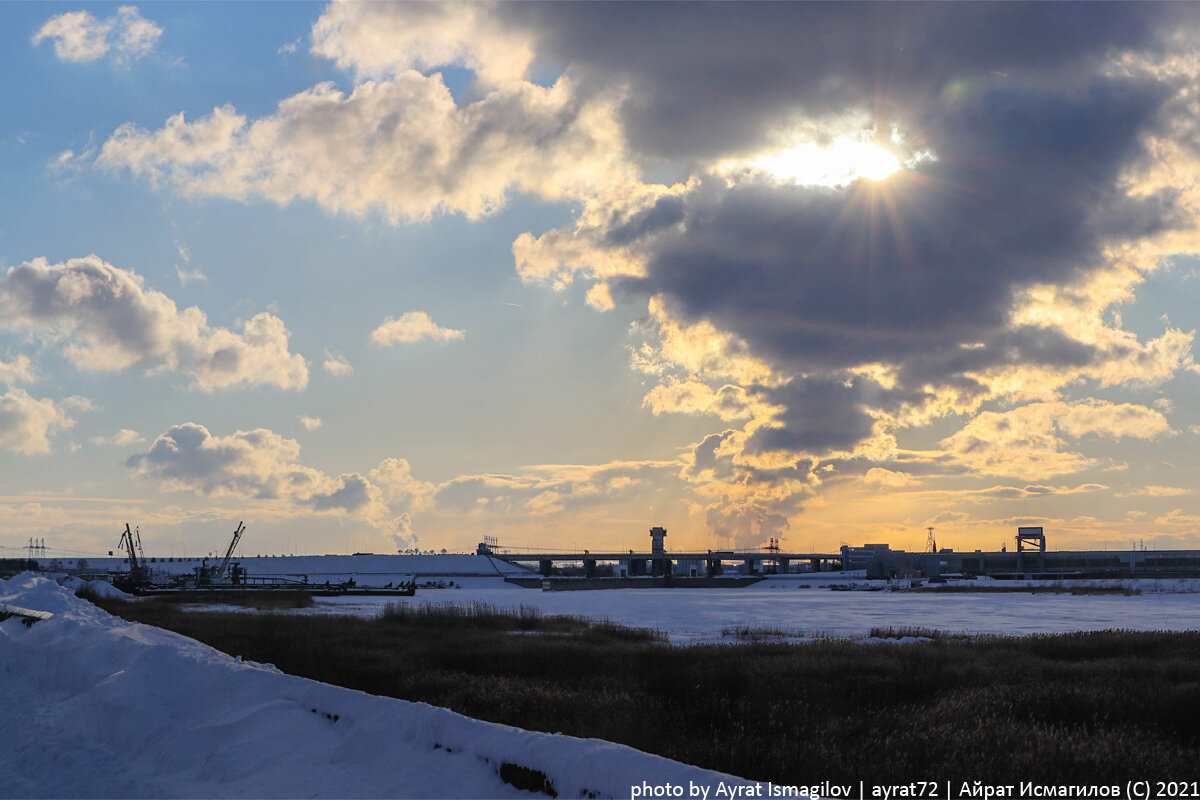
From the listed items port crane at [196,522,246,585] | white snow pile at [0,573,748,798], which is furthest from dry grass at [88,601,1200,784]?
port crane at [196,522,246,585]

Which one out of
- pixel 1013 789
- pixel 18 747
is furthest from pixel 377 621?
pixel 1013 789

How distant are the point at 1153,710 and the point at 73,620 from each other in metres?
29.7

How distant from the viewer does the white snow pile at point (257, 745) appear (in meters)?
11.4

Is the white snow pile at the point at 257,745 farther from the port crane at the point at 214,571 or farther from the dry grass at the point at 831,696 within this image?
the port crane at the point at 214,571

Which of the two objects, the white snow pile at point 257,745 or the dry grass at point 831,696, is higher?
the white snow pile at point 257,745

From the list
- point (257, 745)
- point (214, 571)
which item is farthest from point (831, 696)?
point (214, 571)

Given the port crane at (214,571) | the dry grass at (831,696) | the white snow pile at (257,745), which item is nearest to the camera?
the white snow pile at (257,745)

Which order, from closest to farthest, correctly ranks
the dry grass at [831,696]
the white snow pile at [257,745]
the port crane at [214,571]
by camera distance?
the white snow pile at [257,745], the dry grass at [831,696], the port crane at [214,571]

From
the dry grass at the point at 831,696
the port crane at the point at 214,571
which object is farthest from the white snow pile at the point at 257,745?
the port crane at the point at 214,571

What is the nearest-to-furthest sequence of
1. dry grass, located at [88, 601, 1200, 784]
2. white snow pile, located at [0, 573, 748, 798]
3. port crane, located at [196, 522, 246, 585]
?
1. white snow pile, located at [0, 573, 748, 798]
2. dry grass, located at [88, 601, 1200, 784]
3. port crane, located at [196, 522, 246, 585]

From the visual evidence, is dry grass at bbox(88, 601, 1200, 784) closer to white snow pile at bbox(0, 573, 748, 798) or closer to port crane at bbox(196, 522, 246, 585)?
white snow pile at bbox(0, 573, 748, 798)

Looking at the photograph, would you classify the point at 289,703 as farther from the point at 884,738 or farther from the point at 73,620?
the point at 73,620

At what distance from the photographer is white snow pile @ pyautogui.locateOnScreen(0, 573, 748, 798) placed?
37.5 feet

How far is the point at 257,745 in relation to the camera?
14469 millimetres
